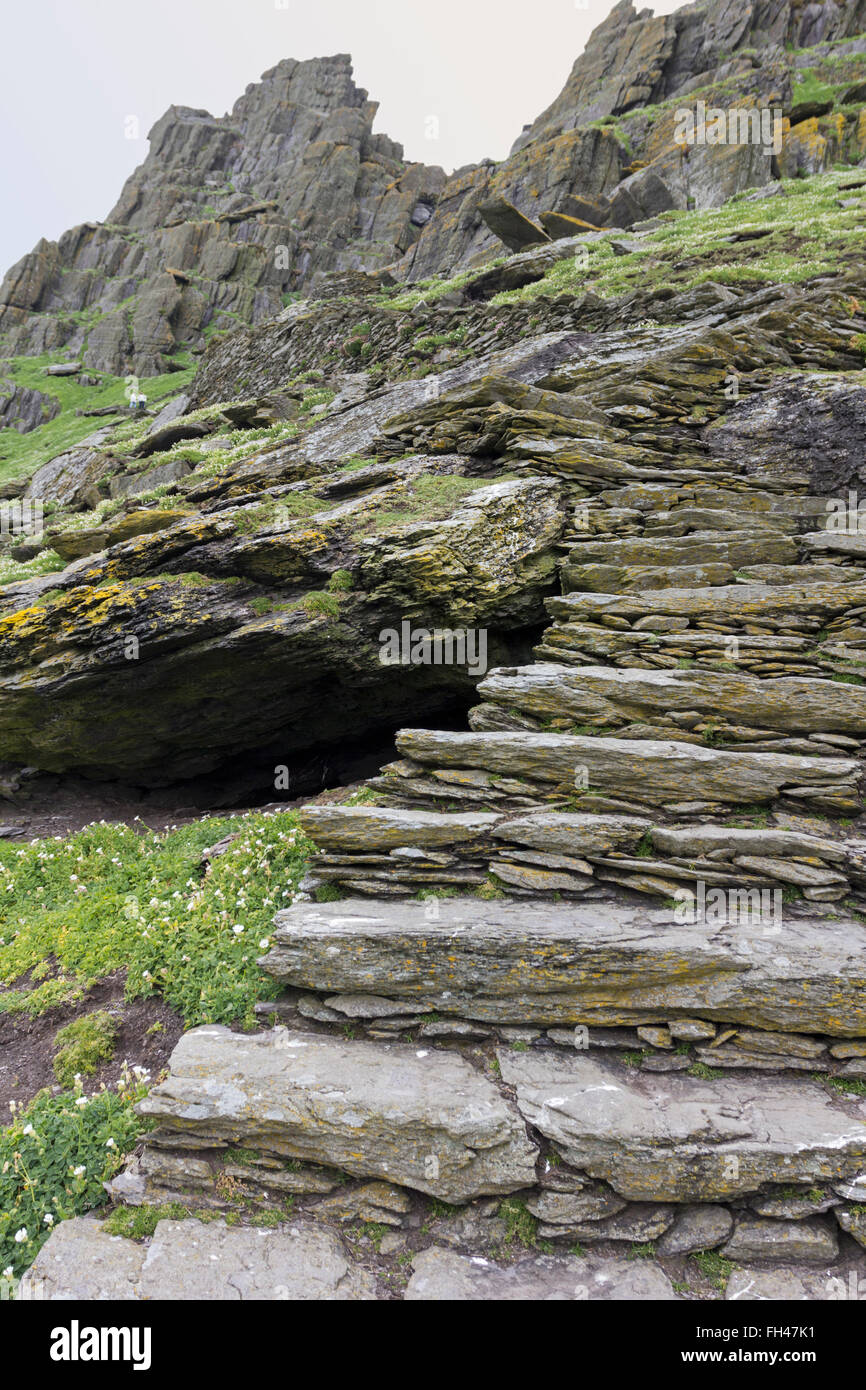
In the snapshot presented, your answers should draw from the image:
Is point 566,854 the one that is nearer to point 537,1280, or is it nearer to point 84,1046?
point 537,1280

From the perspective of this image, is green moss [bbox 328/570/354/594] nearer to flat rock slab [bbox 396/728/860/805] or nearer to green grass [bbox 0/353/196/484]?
flat rock slab [bbox 396/728/860/805]

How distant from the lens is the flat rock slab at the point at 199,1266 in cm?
523

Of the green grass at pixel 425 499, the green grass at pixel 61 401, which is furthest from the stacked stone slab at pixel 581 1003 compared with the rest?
the green grass at pixel 61 401

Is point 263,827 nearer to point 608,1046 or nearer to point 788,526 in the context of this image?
point 608,1046

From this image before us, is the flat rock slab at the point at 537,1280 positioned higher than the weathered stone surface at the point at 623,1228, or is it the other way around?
the weathered stone surface at the point at 623,1228

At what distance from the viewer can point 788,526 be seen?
12.4 m

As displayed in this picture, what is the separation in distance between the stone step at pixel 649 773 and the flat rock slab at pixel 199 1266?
4.99 meters

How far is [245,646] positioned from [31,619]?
5.55 m

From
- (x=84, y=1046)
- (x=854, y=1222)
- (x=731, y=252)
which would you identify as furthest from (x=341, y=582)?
(x=731, y=252)

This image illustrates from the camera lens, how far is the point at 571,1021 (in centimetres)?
682

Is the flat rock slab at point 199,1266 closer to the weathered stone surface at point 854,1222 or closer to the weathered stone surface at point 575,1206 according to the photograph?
the weathered stone surface at point 575,1206

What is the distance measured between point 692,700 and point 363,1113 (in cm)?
685

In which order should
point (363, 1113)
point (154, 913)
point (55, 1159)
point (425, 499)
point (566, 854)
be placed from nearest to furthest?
point (363, 1113)
point (55, 1159)
point (566, 854)
point (154, 913)
point (425, 499)
